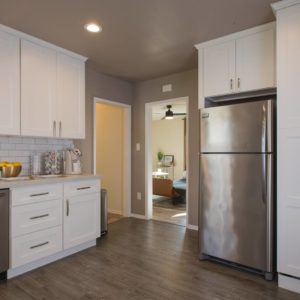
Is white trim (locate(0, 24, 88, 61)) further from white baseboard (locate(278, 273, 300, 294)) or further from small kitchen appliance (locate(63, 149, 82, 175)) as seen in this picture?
white baseboard (locate(278, 273, 300, 294))

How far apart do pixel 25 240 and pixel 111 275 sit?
0.90m

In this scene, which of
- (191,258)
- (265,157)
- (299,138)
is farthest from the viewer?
(191,258)

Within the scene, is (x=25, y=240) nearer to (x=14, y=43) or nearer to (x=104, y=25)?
(x=14, y=43)

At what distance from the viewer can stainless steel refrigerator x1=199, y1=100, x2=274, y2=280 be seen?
2223 millimetres

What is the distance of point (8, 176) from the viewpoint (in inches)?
102

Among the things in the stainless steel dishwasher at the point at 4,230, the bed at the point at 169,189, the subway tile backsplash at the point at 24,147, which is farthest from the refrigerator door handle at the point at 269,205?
the bed at the point at 169,189

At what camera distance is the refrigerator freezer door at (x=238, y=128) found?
2.22 meters

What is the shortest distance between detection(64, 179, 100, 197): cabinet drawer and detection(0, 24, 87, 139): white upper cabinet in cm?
64

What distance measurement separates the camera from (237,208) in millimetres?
2387

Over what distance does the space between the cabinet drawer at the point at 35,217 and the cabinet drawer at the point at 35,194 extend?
0.15 ft

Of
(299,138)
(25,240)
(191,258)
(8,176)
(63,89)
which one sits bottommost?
(191,258)

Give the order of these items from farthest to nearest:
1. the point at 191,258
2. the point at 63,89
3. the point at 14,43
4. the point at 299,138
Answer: the point at 63,89
the point at 191,258
the point at 14,43
the point at 299,138

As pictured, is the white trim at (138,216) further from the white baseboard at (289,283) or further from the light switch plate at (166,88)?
the white baseboard at (289,283)

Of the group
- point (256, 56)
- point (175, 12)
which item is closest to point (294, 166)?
point (256, 56)
